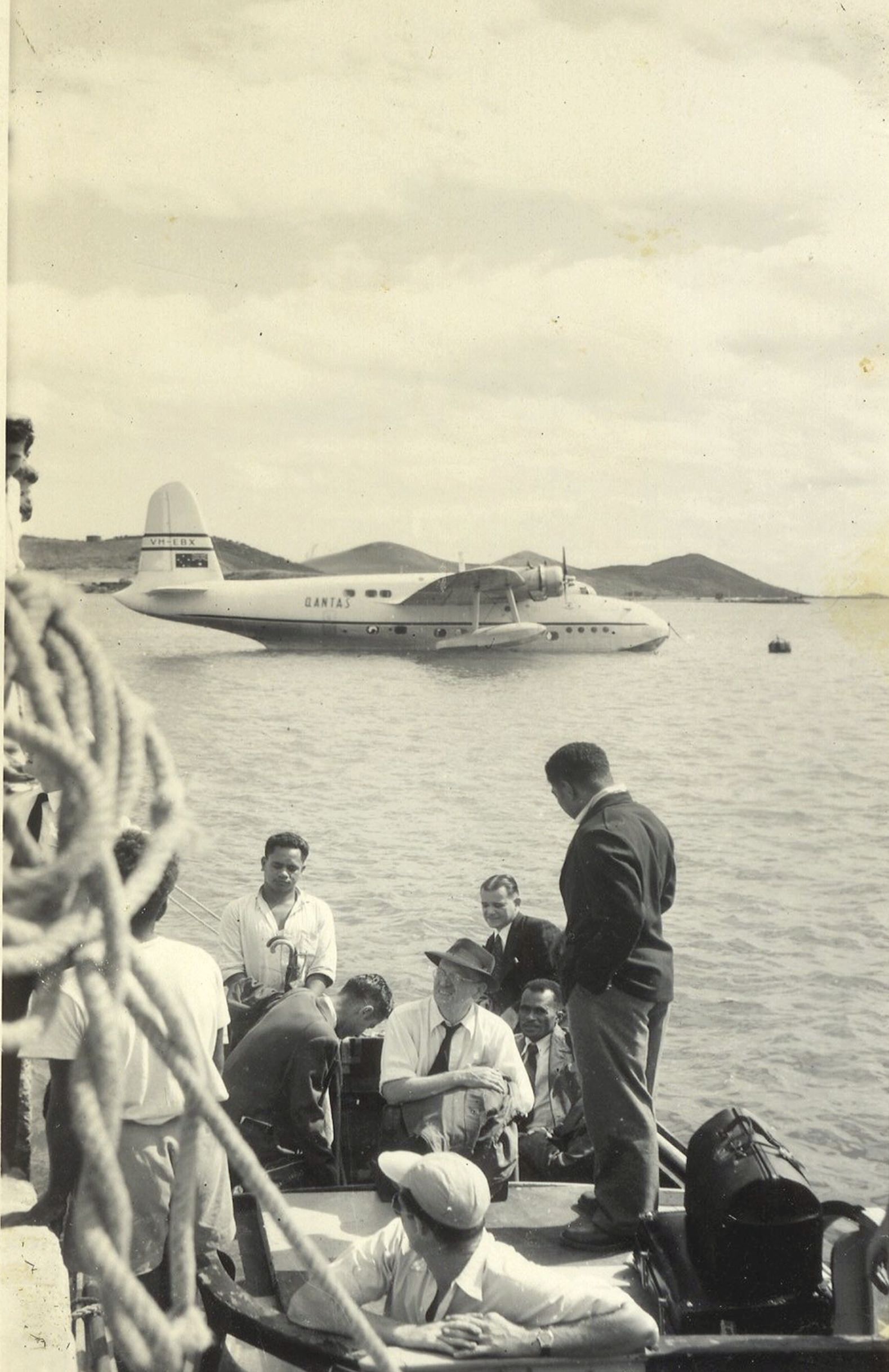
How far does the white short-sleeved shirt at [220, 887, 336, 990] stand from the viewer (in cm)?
302

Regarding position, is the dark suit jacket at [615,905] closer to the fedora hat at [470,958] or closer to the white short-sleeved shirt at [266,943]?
the fedora hat at [470,958]

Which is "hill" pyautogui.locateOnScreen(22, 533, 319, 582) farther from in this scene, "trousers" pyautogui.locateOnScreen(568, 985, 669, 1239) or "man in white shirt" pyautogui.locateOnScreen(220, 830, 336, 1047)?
"trousers" pyautogui.locateOnScreen(568, 985, 669, 1239)

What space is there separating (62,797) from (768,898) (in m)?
10.8

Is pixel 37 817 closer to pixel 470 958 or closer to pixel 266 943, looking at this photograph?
pixel 470 958

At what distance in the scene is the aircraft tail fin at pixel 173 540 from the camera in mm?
2398

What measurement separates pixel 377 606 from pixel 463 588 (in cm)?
233

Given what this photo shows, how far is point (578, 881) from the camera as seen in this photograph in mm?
2408

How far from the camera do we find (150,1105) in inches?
70.2

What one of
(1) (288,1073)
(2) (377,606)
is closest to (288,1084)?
(1) (288,1073)

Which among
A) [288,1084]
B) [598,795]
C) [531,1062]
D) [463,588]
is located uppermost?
[463,588]

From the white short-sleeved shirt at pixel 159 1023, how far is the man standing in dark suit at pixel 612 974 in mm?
769

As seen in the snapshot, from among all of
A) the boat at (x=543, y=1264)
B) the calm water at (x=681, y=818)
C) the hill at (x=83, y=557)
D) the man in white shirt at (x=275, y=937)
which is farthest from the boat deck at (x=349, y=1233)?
the calm water at (x=681, y=818)

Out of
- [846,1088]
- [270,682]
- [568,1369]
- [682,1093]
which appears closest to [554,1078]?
[568,1369]

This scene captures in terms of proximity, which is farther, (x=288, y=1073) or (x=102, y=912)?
(x=288, y=1073)
